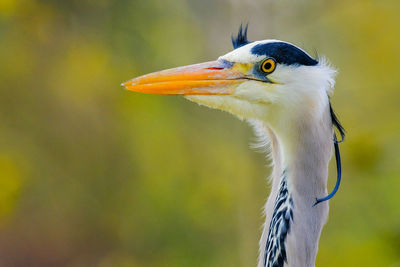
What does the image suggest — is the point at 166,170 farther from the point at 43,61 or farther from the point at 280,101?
the point at 280,101

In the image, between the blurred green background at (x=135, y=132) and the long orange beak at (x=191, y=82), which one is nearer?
the long orange beak at (x=191, y=82)

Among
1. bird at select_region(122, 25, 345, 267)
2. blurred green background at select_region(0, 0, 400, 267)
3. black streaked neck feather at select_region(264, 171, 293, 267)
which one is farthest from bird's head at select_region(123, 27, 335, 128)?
blurred green background at select_region(0, 0, 400, 267)

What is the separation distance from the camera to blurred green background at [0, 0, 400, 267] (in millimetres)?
3537

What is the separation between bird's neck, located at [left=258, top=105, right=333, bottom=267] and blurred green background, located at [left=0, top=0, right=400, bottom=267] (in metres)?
2.32

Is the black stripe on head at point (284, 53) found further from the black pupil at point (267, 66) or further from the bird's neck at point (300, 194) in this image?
the bird's neck at point (300, 194)

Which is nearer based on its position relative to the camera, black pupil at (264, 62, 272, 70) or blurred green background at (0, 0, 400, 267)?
black pupil at (264, 62, 272, 70)

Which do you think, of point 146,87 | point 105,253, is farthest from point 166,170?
point 146,87

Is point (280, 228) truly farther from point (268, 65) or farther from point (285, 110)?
point (268, 65)

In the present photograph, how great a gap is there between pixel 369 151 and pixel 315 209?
173 centimetres

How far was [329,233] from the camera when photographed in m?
3.34

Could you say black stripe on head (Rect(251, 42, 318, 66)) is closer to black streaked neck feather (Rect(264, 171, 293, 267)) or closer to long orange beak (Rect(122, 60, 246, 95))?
long orange beak (Rect(122, 60, 246, 95))

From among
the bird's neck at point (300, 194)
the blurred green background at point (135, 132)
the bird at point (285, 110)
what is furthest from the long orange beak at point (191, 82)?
the blurred green background at point (135, 132)

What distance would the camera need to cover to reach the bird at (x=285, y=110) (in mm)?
1148

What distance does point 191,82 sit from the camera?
1.22 meters
